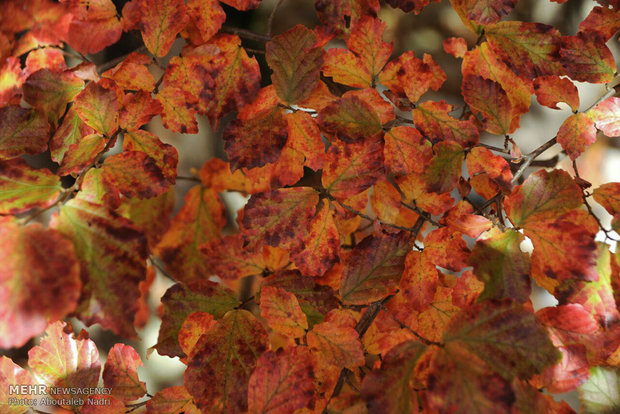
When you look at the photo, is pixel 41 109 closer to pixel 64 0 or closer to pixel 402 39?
pixel 64 0

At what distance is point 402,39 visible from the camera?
2.60ft

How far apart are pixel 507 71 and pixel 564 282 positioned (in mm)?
315

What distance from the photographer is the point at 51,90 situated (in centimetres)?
60

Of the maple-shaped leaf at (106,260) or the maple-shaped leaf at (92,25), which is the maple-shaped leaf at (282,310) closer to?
the maple-shaped leaf at (106,260)

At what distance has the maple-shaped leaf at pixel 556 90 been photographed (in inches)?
23.5

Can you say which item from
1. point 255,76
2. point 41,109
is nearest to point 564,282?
point 255,76

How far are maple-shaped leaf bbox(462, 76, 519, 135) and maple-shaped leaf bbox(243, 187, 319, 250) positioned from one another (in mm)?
266

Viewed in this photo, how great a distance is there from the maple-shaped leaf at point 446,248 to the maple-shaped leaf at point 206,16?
429 mm

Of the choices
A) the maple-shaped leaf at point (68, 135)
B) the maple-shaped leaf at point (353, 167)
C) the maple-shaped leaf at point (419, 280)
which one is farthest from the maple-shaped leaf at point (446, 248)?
the maple-shaped leaf at point (68, 135)

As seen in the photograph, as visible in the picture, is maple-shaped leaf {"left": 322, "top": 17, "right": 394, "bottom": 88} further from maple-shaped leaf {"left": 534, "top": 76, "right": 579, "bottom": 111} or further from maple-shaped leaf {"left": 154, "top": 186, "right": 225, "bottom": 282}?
maple-shaped leaf {"left": 154, "top": 186, "right": 225, "bottom": 282}

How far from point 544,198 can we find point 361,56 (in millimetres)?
309

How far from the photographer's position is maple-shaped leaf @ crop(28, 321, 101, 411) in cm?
65

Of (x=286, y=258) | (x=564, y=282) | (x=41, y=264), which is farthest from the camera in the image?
(x=286, y=258)

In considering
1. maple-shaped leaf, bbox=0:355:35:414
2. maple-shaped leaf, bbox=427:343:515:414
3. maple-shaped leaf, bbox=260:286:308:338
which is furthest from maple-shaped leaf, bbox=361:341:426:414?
maple-shaped leaf, bbox=0:355:35:414
